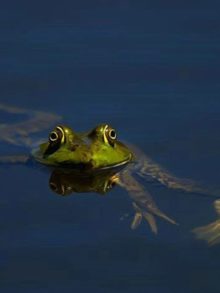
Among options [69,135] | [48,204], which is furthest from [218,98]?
[48,204]

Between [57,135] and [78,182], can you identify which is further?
[57,135]

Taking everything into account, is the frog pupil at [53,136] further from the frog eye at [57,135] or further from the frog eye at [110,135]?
the frog eye at [110,135]

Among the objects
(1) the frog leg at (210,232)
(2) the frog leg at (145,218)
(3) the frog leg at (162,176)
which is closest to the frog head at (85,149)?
(3) the frog leg at (162,176)

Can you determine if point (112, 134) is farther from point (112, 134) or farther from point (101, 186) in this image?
point (101, 186)

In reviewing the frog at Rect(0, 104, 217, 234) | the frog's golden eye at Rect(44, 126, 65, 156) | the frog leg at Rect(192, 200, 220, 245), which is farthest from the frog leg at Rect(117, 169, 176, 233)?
the frog's golden eye at Rect(44, 126, 65, 156)

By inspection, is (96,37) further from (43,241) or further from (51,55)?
(43,241)

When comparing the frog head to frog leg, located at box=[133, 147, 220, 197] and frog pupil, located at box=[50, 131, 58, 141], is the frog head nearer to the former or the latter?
frog pupil, located at box=[50, 131, 58, 141]

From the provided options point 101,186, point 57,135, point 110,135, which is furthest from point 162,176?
point 57,135
